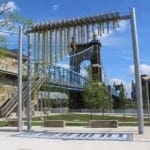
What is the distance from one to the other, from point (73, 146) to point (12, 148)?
2667mm

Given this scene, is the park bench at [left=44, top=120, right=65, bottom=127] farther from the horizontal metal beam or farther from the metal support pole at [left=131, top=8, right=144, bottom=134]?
the metal support pole at [left=131, top=8, right=144, bottom=134]

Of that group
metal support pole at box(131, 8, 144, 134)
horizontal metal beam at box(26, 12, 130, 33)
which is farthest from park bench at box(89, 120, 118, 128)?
horizontal metal beam at box(26, 12, 130, 33)

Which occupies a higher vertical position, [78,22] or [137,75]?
[78,22]

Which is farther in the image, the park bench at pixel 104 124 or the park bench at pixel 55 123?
the park bench at pixel 55 123

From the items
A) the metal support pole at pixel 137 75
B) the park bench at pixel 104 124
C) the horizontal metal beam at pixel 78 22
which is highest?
the horizontal metal beam at pixel 78 22

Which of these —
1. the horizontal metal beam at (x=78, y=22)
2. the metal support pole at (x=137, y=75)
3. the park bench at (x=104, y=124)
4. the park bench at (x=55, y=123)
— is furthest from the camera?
the park bench at (x=55, y=123)

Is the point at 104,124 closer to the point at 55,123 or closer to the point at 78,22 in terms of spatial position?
the point at 55,123

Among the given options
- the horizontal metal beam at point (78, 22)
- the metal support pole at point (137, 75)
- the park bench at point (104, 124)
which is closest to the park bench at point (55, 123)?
the park bench at point (104, 124)

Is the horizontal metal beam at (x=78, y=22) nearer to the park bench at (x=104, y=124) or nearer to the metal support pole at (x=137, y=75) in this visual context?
the metal support pole at (x=137, y=75)

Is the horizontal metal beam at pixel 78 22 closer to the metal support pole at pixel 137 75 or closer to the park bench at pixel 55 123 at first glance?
the metal support pole at pixel 137 75

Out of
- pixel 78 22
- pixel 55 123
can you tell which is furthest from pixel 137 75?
pixel 55 123

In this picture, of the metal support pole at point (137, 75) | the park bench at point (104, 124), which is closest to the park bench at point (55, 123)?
the park bench at point (104, 124)

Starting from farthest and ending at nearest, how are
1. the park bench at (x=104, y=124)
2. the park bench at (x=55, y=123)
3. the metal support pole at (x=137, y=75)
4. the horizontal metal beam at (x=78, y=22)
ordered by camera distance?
the park bench at (x=55, y=123), the park bench at (x=104, y=124), the horizontal metal beam at (x=78, y=22), the metal support pole at (x=137, y=75)

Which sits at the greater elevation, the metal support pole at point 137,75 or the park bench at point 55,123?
the metal support pole at point 137,75
